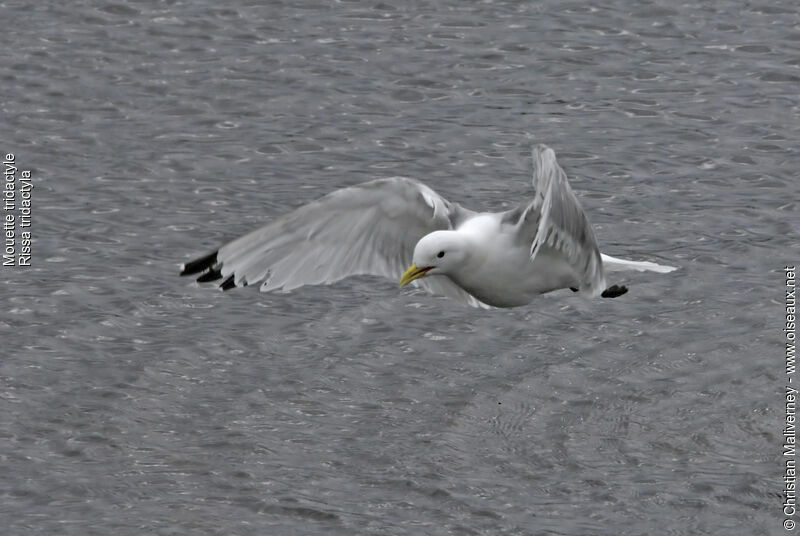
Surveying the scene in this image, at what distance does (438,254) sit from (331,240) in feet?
3.74

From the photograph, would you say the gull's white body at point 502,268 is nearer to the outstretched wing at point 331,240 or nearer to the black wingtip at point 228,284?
the outstretched wing at point 331,240

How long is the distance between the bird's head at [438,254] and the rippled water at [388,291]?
1715 millimetres

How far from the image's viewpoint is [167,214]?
1762 cm

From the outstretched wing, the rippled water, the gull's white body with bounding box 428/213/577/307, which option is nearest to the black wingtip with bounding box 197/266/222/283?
the outstretched wing

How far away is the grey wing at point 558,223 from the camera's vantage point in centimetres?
1147

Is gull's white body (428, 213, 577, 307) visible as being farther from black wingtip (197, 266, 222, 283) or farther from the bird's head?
black wingtip (197, 266, 222, 283)

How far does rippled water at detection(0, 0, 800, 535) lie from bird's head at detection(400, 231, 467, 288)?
1.72m

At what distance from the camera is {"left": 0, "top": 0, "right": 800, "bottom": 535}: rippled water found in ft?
43.5

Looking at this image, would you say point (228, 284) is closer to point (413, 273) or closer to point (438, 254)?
point (413, 273)

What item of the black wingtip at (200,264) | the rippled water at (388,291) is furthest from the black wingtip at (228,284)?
the rippled water at (388,291)

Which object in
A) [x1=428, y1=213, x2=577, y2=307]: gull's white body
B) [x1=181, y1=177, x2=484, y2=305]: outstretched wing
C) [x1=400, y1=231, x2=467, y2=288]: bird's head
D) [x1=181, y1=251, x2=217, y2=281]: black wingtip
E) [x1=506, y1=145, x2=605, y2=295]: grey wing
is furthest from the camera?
[x1=181, y1=251, x2=217, y2=281]: black wingtip

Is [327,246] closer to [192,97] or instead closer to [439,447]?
[439,447]

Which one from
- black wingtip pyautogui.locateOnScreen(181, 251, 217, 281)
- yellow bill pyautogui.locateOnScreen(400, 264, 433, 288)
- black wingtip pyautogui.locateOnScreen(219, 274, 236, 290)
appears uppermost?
yellow bill pyautogui.locateOnScreen(400, 264, 433, 288)

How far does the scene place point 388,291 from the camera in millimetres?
16297
